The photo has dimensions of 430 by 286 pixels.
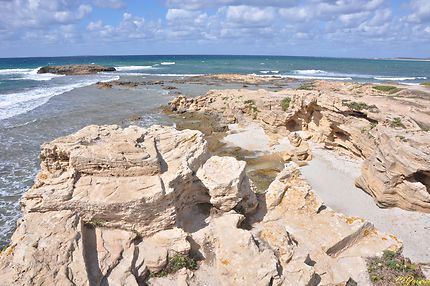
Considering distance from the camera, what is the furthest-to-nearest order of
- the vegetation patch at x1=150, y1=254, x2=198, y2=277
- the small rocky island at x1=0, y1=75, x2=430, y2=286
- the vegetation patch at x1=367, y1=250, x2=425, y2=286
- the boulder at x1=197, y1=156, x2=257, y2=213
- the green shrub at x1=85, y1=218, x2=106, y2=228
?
the boulder at x1=197, y1=156, x2=257, y2=213 < the vegetation patch at x1=367, y1=250, x2=425, y2=286 < the green shrub at x1=85, y1=218, x2=106, y2=228 < the vegetation patch at x1=150, y1=254, x2=198, y2=277 < the small rocky island at x1=0, y1=75, x2=430, y2=286

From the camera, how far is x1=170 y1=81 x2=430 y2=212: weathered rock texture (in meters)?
14.5

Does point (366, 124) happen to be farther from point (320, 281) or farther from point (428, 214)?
point (320, 281)

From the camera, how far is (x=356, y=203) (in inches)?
621

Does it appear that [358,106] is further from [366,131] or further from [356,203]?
[356,203]

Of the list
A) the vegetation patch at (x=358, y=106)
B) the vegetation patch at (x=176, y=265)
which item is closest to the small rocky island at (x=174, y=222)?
the vegetation patch at (x=176, y=265)

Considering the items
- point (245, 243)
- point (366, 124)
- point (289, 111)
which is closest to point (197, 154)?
point (245, 243)

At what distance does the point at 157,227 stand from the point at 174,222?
0.45 meters

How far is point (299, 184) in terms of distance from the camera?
12.7 meters

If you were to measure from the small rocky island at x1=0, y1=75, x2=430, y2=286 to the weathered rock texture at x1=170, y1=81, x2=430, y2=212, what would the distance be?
0.41 feet

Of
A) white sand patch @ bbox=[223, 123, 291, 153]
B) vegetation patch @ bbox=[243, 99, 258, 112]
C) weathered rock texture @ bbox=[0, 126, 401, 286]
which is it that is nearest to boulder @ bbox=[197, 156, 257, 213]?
weathered rock texture @ bbox=[0, 126, 401, 286]

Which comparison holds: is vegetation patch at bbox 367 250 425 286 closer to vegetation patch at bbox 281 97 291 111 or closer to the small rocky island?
the small rocky island

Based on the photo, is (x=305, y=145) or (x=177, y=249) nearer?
(x=177, y=249)

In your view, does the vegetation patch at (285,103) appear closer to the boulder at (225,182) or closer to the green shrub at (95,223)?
the boulder at (225,182)

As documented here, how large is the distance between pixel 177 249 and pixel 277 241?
281 cm
